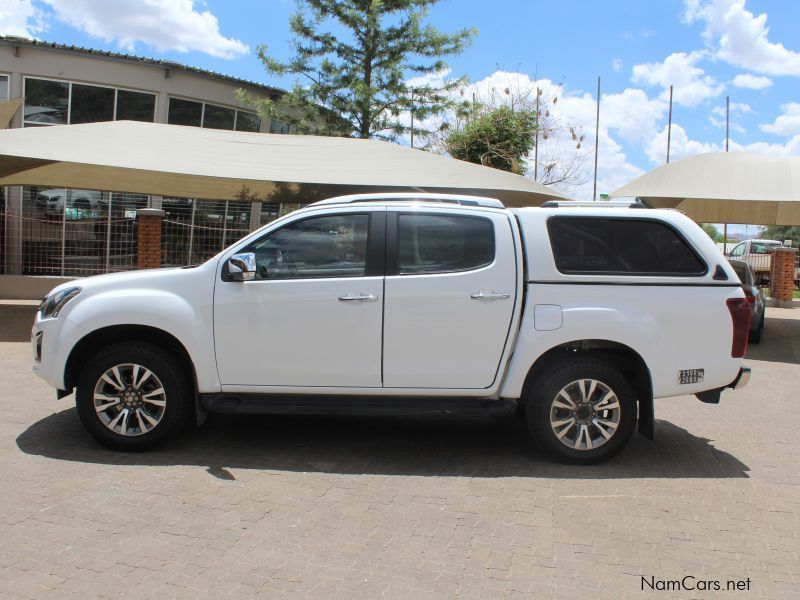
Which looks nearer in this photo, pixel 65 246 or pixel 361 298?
pixel 361 298

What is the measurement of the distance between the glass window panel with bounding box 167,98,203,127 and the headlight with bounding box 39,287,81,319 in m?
15.8

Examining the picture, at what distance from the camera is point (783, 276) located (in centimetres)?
2006

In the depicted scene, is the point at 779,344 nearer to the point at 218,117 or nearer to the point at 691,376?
the point at 691,376

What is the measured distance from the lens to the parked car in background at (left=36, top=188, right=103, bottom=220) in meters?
17.7

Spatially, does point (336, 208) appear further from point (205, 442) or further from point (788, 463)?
point (788, 463)

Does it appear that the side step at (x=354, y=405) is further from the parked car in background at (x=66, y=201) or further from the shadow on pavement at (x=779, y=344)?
the parked car in background at (x=66, y=201)

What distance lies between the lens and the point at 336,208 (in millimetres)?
5496

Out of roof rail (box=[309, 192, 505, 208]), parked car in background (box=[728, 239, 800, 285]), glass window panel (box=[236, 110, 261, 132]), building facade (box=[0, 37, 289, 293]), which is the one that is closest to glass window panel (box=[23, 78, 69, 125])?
building facade (box=[0, 37, 289, 293])

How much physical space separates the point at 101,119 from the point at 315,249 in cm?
1605

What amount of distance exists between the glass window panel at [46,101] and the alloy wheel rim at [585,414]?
17.1m

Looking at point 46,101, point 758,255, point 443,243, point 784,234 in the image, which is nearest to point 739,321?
point 443,243

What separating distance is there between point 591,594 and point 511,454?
2194 mm

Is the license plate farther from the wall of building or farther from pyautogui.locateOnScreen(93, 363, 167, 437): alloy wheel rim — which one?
the wall of building

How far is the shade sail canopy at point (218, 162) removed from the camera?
1148 cm
